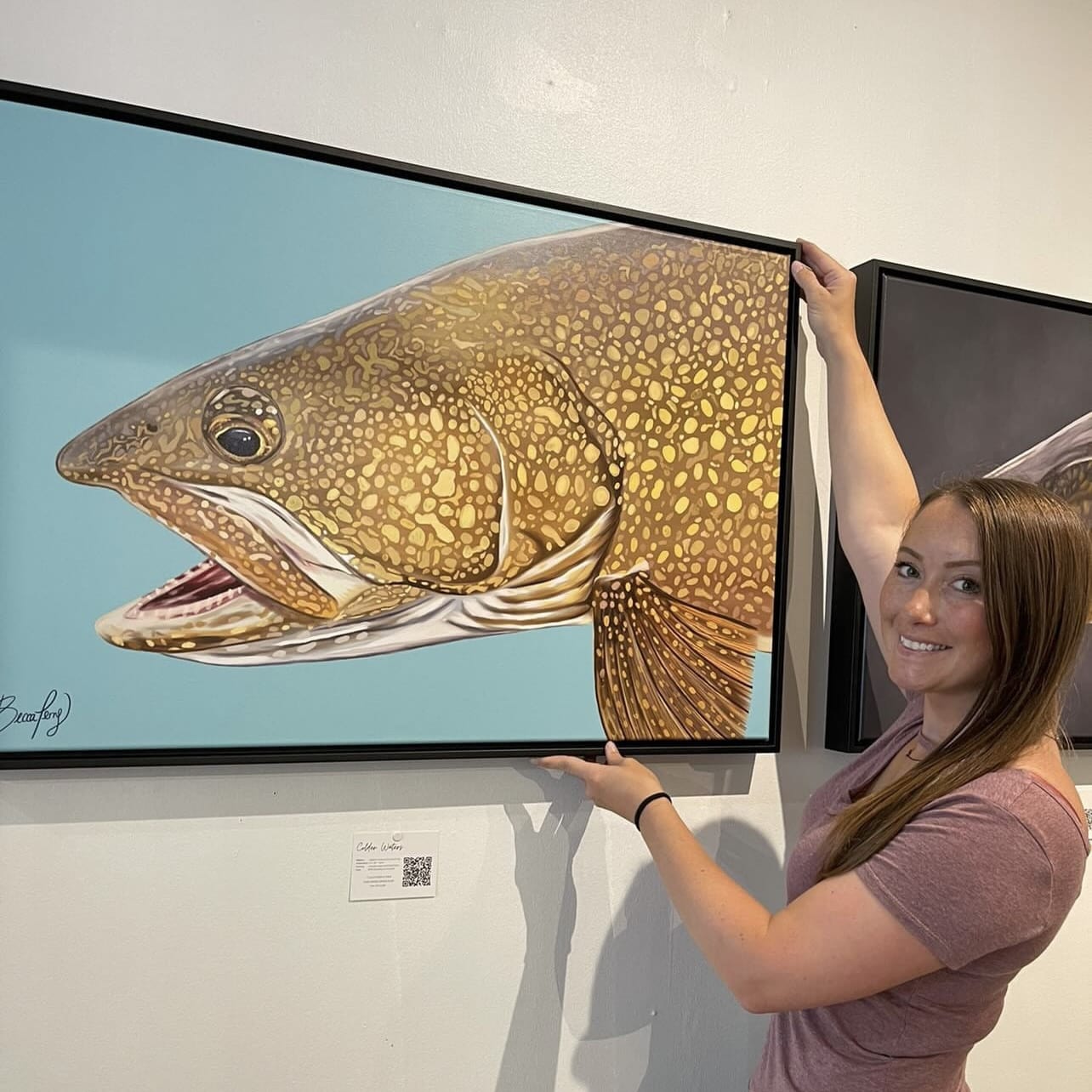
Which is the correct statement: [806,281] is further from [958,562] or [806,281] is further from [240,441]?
[240,441]

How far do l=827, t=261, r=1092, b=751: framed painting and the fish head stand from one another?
478mm

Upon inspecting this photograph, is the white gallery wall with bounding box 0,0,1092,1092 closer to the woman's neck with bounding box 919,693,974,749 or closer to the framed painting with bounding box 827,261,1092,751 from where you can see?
the framed painting with bounding box 827,261,1092,751

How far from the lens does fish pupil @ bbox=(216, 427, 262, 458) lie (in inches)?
39.4

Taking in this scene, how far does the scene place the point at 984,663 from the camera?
94cm

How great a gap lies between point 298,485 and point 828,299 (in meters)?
0.64

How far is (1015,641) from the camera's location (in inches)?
35.9

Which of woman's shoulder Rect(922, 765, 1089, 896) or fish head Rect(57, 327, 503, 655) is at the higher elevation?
fish head Rect(57, 327, 503, 655)

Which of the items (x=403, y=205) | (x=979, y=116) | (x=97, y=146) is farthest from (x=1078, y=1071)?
(x=97, y=146)

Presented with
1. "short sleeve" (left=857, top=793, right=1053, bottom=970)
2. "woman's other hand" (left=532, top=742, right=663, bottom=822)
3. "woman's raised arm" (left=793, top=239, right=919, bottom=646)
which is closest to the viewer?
"short sleeve" (left=857, top=793, right=1053, bottom=970)

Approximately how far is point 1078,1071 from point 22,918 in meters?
1.35

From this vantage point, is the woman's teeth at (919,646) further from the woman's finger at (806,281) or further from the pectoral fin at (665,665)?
the woman's finger at (806,281)

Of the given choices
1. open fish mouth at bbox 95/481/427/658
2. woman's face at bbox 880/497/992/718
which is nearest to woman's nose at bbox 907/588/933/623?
woman's face at bbox 880/497/992/718
